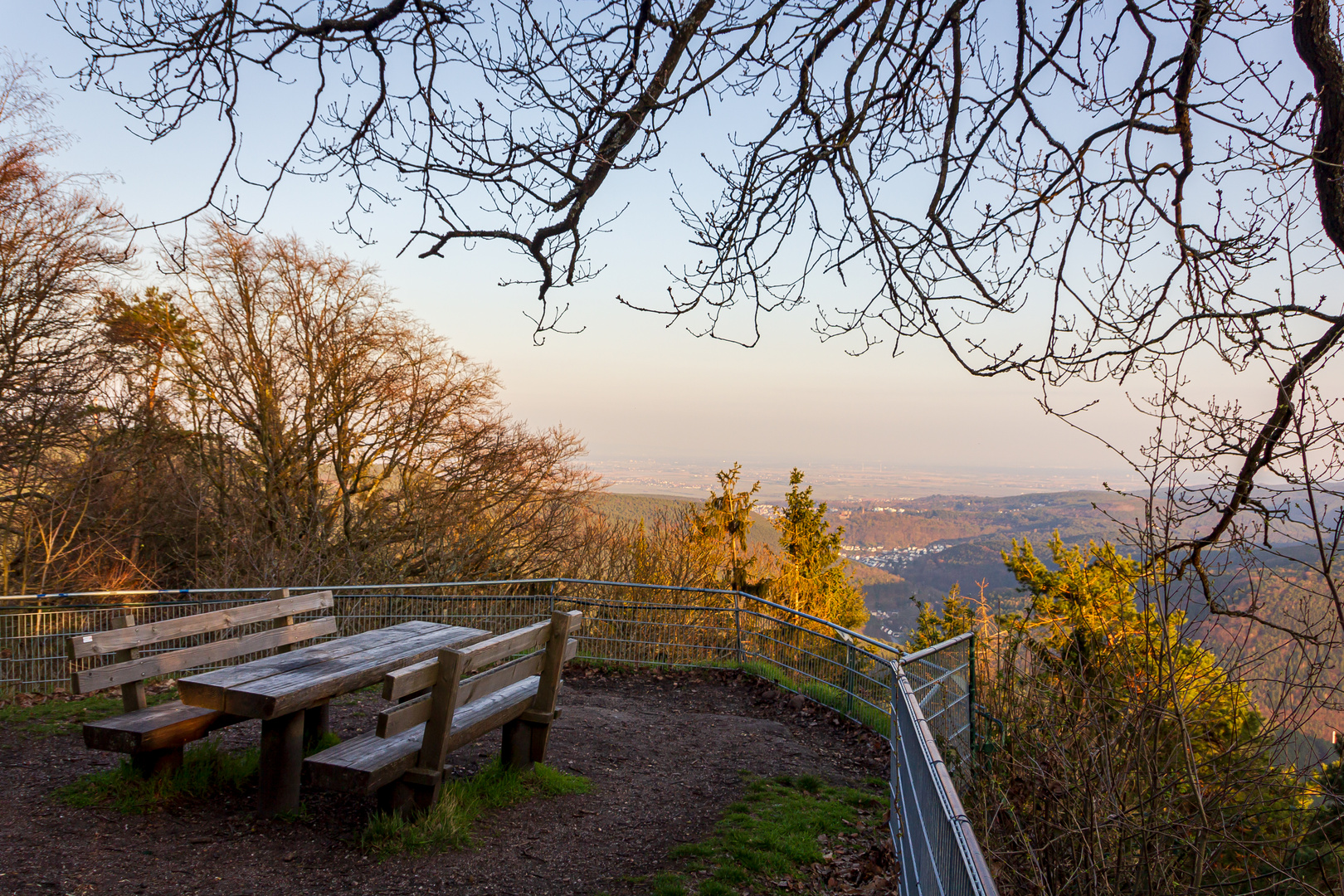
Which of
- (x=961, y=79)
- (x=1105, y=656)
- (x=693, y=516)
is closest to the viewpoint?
(x=1105, y=656)

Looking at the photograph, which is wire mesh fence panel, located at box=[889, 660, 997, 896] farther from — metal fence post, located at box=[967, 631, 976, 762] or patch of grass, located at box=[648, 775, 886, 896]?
metal fence post, located at box=[967, 631, 976, 762]

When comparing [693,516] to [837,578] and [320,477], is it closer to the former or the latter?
[320,477]

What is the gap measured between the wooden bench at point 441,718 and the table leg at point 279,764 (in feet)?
0.56

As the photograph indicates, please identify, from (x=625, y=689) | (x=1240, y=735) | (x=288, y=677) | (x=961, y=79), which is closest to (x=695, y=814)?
(x=288, y=677)

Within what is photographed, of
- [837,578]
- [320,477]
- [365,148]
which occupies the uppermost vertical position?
[365,148]

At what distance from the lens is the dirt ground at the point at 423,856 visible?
398cm

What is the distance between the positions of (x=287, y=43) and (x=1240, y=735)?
5.21m

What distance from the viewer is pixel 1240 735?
3.65 metres

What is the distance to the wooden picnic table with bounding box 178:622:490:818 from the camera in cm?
419

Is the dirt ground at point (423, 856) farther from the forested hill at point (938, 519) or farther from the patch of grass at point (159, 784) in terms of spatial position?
the forested hill at point (938, 519)

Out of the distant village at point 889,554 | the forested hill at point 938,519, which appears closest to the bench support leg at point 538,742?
the forested hill at point 938,519

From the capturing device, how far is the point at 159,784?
4652mm

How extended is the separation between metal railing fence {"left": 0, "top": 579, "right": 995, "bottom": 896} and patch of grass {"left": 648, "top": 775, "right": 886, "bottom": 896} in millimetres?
706

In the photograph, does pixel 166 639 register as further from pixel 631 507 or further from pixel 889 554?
pixel 889 554
